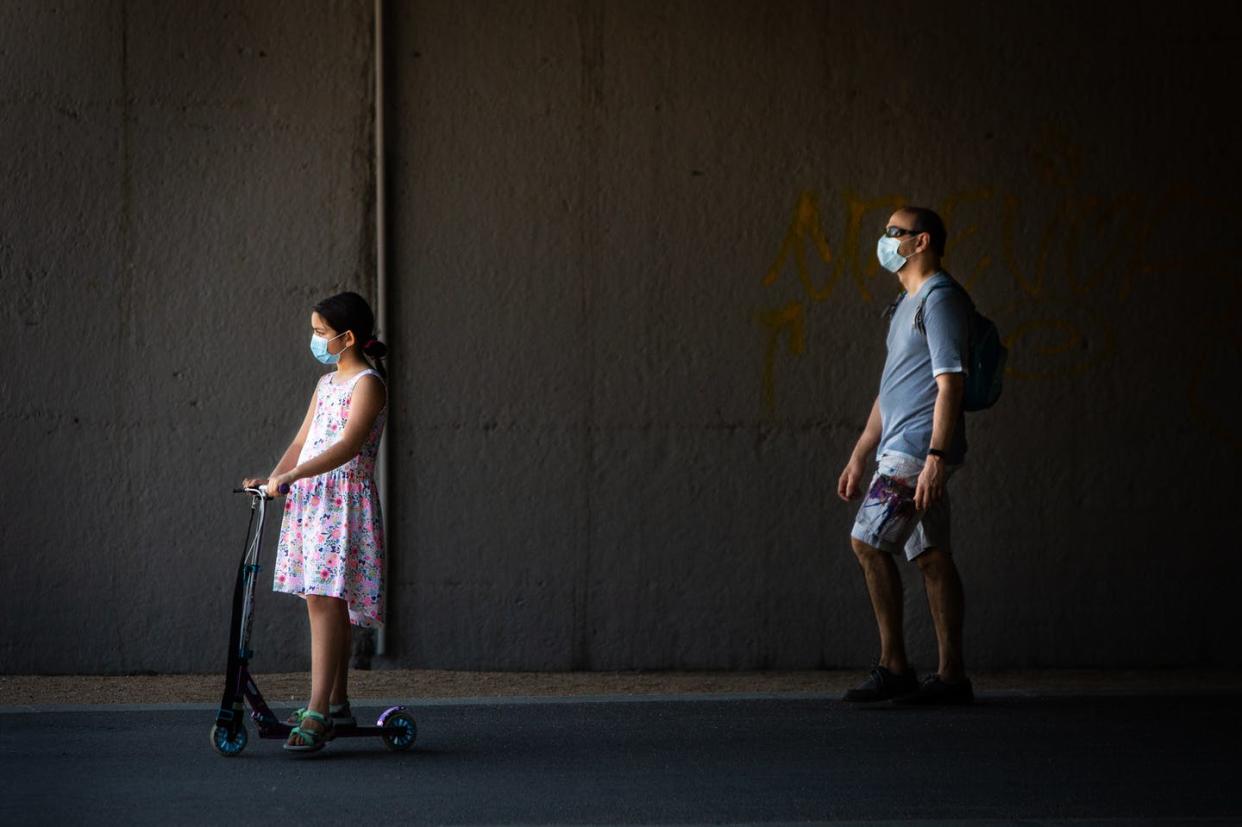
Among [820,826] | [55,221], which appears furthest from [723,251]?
[820,826]

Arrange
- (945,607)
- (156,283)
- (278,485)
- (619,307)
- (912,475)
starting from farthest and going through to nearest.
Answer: (619,307) → (156,283) → (945,607) → (912,475) → (278,485)

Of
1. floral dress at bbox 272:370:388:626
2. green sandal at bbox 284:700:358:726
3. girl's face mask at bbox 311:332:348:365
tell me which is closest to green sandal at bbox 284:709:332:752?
green sandal at bbox 284:700:358:726

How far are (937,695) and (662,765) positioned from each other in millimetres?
1608

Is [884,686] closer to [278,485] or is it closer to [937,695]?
[937,695]

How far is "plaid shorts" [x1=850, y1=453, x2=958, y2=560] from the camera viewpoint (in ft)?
21.8

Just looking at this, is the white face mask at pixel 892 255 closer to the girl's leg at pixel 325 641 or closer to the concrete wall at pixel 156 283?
the concrete wall at pixel 156 283

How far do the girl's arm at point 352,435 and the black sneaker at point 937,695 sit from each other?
2506 mm

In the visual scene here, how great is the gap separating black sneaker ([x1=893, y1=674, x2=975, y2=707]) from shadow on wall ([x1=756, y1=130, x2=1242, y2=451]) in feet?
5.42

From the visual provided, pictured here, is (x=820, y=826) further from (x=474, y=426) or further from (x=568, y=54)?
(x=568, y=54)

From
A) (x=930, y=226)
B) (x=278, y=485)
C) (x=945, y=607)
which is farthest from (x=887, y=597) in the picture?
(x=278, y=485)

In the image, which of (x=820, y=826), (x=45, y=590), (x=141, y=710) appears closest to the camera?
(x=820, y=826)

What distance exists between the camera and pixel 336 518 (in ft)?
18.8

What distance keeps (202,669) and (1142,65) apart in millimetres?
5224

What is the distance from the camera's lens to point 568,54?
25.6 feet
